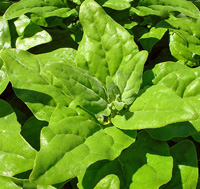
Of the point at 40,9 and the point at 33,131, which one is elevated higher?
the point at 40,9

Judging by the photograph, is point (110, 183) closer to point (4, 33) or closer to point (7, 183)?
point (7, 183)

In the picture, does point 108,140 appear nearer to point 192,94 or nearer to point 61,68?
point 61,68

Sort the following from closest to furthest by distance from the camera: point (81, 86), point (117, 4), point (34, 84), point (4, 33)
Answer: point (81, 86) < point (34, 84) < point (4, 33) < point (117, 4)

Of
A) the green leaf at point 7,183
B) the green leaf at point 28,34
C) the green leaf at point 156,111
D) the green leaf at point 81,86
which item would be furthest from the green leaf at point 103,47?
the green leaf at point 7,183

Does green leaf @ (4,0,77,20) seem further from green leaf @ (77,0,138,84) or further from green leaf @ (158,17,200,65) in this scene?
green leaf @ (158,17,200,65)

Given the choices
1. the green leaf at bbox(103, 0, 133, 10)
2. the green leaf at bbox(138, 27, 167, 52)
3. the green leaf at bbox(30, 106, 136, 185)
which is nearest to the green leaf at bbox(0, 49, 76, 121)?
the green leaf at bbox(30, 106, 136, 185)

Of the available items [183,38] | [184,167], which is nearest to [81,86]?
[184,167]
